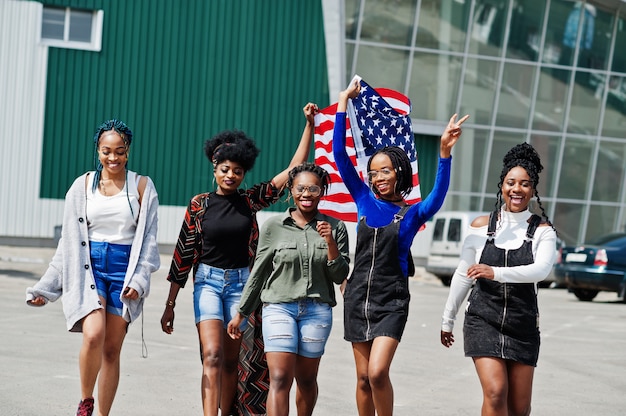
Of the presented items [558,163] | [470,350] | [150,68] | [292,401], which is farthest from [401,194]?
[558,163]

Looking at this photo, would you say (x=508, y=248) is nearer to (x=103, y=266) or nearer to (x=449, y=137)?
(x=449, y=137)

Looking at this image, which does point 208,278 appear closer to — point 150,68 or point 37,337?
point 37,337

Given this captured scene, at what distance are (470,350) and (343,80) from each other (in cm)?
2603

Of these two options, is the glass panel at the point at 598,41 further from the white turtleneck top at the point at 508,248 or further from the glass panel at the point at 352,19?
the white turtleneck top at the point at 508,248

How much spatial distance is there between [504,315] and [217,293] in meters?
1.95

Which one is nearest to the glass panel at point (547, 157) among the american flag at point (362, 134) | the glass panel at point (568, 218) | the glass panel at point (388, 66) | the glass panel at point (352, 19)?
the glass panel at point (568, 218)

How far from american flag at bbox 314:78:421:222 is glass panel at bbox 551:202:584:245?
88.3 ft

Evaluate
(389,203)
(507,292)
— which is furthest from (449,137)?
(507,292)

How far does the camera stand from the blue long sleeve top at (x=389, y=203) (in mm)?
6766

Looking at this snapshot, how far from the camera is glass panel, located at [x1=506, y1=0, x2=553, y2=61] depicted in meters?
34.0

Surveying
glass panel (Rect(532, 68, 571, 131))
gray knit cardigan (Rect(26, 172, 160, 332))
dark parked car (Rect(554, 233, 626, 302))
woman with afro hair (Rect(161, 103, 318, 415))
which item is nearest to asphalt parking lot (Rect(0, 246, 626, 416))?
woman with afro hair (Rect(161, 103, 318, 415))

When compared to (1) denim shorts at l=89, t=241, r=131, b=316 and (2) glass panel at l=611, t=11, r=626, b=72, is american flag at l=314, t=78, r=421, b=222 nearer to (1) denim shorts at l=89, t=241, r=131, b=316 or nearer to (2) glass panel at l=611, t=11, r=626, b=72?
(1) denim shorts at l=89, t=241, r=131, b=316

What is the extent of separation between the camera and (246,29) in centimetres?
3148

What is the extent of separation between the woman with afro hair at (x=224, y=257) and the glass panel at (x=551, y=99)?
1102 inches
